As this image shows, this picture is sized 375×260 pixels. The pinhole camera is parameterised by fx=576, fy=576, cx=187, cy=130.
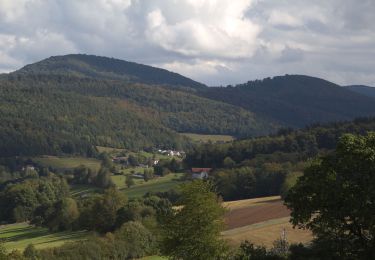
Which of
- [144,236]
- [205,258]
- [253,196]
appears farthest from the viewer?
[253,196]

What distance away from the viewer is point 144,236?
69938 mm

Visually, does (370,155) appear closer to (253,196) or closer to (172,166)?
(253,196)

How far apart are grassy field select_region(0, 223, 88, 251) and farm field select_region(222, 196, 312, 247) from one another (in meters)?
23.5

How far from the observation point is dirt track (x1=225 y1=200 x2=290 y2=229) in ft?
242

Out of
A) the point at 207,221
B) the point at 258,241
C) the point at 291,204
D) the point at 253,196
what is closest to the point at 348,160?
the point at 291,204

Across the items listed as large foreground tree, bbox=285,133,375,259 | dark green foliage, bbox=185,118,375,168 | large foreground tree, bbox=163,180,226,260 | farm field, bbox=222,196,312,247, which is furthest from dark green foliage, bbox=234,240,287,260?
dark green foliage, bbox=185,118,375,168

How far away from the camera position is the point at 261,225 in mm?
68562

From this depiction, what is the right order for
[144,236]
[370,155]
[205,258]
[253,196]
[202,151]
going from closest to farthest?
1. [370,155]
2. [205,258]
3. [144,236]
4. [253,196]
5. [202,151]

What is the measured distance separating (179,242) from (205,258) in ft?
6.77

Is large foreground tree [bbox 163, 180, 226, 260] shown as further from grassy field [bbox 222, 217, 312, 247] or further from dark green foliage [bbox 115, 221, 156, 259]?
dark green foliage [bbox 115, 221, 156, 259]

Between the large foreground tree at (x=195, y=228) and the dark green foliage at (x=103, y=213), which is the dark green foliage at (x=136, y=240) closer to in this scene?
the dark green foliage at (x=103, y=213)

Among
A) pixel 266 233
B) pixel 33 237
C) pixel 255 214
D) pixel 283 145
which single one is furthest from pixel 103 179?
pixel 266 233

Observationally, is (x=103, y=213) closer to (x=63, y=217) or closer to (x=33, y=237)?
(x=63, y=217)

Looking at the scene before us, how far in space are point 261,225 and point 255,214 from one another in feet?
38.0
